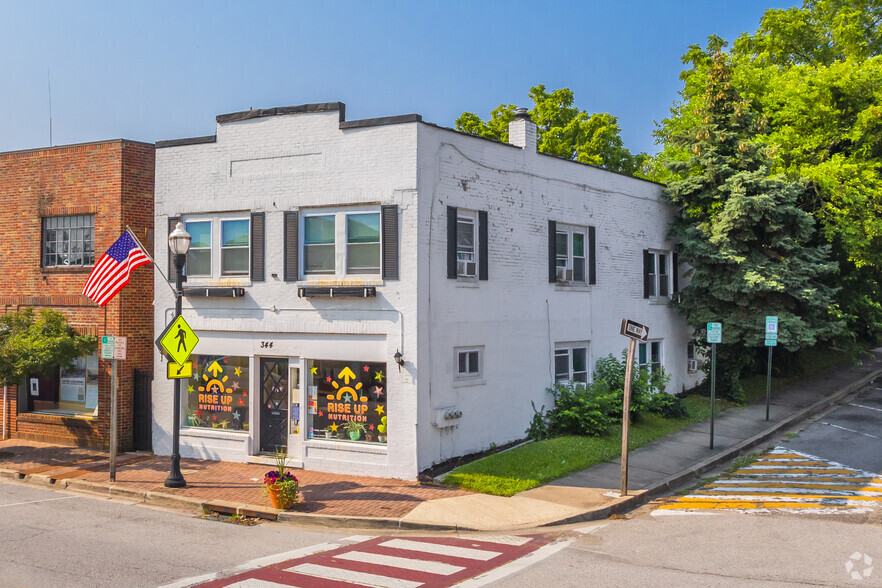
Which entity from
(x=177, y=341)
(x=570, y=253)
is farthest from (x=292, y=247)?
(x=570, y=253)

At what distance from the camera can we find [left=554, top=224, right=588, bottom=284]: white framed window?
18.5 metres

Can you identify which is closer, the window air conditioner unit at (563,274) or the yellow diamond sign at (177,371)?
the yellow diamond sign at (177,371)

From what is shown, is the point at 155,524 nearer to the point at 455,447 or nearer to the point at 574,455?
the point at 455,447

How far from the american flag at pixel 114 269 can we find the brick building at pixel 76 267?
1214 millimetres

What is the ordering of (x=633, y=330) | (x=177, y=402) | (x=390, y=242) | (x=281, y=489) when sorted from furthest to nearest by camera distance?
(x=390, y=242) < (x=177, y=402) < (x=633, y=330) < (x=281, y=489)

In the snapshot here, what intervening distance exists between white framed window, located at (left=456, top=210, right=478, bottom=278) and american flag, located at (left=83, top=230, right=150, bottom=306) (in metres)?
6.76

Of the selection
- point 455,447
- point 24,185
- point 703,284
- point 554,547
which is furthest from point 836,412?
point 24,185

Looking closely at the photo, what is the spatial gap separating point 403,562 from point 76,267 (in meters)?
13.1

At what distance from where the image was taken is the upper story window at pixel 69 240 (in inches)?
726

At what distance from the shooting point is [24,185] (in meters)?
19.2

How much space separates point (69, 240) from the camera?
18.8m

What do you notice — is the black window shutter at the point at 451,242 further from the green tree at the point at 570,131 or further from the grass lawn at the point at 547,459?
the green tree at the point at 570,131

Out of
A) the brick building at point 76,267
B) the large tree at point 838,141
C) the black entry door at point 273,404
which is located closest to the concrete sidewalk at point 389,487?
the black entry door at point 273,404

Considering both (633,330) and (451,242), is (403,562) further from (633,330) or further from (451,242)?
(451,242)
